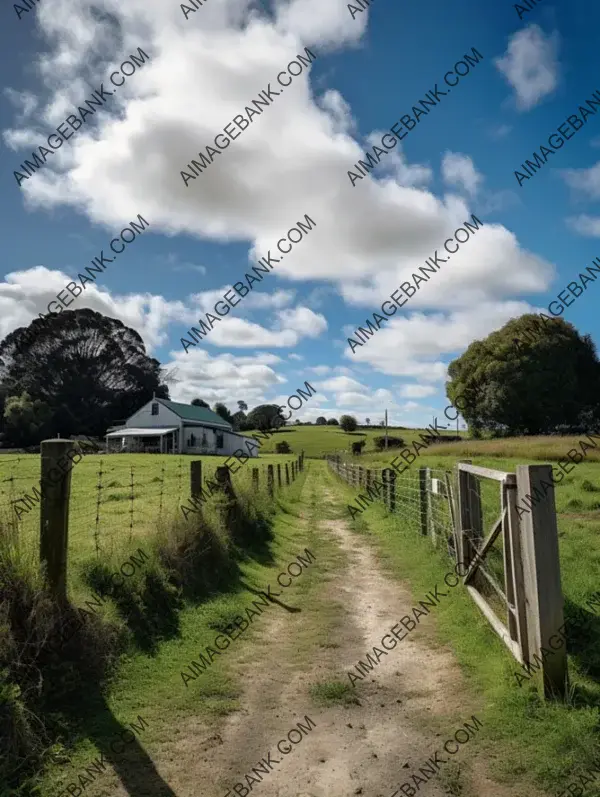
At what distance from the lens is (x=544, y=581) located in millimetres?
4289

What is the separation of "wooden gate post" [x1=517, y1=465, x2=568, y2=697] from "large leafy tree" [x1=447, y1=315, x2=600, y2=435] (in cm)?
3891

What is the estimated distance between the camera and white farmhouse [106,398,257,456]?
57.0m

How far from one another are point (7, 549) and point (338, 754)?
9.74ft

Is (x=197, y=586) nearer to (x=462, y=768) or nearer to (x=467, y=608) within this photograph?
(x=467, y=608)

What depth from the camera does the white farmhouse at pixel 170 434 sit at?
56969mm

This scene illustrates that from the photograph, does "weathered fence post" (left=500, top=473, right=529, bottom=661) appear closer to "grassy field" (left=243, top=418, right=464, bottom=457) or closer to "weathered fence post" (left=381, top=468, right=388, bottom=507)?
"weathered fence post" (left=381, top=468, right=388, bottom=507)

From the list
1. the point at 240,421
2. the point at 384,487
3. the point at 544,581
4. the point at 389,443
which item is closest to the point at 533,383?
the point at 389,443

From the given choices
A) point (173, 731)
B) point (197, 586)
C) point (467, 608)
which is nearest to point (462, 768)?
point (173, 731)

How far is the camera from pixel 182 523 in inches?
305

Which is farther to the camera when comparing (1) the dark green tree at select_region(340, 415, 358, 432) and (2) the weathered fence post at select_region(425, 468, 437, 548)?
(1) the dark green tree at select_region(340, 415, 358, 432)

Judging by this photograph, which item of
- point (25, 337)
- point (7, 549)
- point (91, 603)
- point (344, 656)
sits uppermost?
point (25, 337)

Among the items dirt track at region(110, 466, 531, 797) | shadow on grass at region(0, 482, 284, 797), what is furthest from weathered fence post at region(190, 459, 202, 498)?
dirt track at region(110, 466, 531, 797)

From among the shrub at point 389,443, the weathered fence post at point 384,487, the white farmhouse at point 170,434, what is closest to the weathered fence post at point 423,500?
the weathered fence post at point 384,487

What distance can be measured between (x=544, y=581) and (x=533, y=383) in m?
39.6
